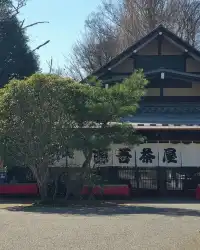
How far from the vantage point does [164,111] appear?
25859mm

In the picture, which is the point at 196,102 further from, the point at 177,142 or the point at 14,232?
the point at 14,232

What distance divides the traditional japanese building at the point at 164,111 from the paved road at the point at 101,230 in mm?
6361

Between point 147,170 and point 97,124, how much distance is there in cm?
460

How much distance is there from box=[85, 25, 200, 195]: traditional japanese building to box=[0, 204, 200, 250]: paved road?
6.36 meters

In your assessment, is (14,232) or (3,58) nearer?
(14,232)

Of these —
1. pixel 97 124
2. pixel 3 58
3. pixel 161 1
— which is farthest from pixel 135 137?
pixel 161 1

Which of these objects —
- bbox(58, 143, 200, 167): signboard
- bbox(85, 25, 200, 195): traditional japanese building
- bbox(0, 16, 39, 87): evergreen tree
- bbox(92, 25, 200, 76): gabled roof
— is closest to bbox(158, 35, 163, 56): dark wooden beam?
bbox(85, 25, 200, 195): traditional japanese building

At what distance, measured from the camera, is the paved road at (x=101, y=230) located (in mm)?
9414

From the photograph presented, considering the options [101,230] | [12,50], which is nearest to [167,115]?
[101,230]

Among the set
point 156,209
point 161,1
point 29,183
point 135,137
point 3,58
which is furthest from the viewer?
point 161,1

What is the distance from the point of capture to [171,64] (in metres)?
27.4

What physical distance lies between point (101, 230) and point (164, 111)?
49.8 ft

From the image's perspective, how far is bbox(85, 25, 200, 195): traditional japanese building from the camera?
2233 centimetres

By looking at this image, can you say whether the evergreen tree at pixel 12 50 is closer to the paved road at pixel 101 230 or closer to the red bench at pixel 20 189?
the red bench at pixel 20 189
